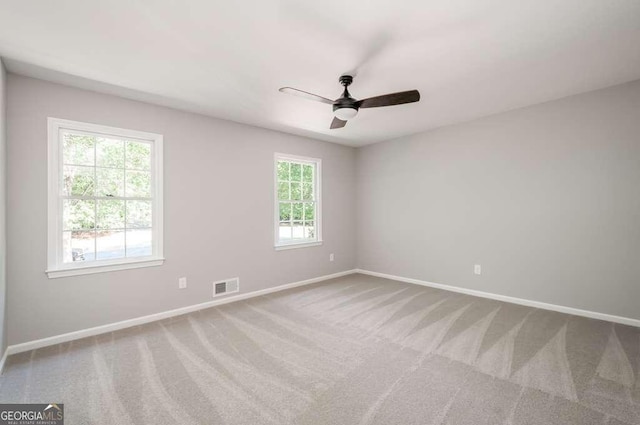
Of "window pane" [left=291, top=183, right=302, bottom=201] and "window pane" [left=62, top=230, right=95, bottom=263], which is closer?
"window pane" [left=62, top=230, right=95, bottom=263]

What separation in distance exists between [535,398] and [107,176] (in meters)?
4.38

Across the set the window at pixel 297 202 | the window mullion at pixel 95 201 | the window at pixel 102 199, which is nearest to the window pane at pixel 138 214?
the window at pixel 102 199

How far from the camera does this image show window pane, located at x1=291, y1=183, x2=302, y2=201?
16.6 feet

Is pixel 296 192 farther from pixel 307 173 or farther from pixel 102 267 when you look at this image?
pixel 102 267

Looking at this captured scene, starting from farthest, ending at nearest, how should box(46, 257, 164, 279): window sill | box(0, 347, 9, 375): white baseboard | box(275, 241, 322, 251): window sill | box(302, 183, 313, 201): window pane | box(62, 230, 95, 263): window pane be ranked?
box(302, 183, 313, 201): window pane, box(275, 241, 322, 251): window sill, box(62, 230, 95, 263): window pane, box(46, 257, 164, 279): window sill, box(0, 347, 9, 375): white baseboard

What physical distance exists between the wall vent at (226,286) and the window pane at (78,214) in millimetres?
1612

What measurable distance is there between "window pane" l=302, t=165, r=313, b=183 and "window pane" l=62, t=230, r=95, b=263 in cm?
315

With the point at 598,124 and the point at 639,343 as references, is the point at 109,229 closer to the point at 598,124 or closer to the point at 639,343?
the point at 639,343

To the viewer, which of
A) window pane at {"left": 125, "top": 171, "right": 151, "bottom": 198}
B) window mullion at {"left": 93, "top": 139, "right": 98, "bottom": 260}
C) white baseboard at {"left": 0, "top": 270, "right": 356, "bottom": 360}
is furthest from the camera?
window pane at {"left": 125, "top": 171, "right": 151, "bottom": 198}

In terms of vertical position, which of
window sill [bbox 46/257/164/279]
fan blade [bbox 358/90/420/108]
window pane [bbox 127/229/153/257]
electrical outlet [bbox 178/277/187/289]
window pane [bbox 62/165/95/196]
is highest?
fan blade [bbox 358/90/420/108]

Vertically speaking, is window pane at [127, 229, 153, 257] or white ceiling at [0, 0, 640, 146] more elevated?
white ceiling at [0, 0, 640, 146]

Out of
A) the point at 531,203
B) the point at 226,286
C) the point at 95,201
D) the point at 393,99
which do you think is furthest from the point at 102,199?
the point at 531,203

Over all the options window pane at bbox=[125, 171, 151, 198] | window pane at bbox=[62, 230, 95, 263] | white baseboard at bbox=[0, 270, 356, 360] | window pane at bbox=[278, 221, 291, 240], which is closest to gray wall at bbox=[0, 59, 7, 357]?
white baseboard at bbox=[0, 270, 356, 360]

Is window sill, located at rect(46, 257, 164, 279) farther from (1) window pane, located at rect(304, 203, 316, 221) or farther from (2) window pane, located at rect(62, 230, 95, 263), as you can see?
(1) window pane, located at rect(304, 203, 316, 221)
